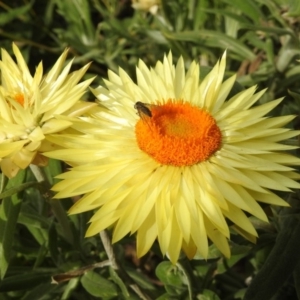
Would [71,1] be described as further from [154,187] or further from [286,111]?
[154,187]

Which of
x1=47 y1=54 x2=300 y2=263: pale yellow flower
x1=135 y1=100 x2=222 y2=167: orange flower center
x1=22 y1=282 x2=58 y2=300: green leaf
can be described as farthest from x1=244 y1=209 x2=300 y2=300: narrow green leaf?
x1=22 y1=282 x2=58 y2=300: green leaf

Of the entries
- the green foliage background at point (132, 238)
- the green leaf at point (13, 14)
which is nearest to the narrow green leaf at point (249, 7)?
the green foliage background at point (132, 238)

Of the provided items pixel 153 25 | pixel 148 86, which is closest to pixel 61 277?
pixel 148 86

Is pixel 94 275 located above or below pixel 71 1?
below

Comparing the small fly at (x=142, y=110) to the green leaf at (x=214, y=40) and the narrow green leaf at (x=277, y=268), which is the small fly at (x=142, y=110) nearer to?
the narrow green leaf at (x=277, y=268)

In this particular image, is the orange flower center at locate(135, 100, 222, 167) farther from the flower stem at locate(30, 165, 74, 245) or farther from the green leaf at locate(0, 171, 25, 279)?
the green leaf at locate(0, 171, 25, 279)
